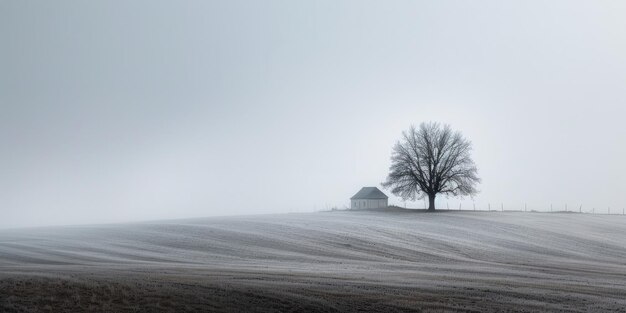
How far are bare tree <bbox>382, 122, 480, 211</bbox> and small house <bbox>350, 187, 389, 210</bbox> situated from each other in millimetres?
15847

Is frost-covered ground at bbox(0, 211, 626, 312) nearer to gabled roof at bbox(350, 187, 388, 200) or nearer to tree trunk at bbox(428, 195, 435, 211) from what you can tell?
tree trunk at bbox(428, 195, 435, 211)

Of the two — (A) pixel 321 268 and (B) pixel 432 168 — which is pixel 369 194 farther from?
(A) pixel 321 268

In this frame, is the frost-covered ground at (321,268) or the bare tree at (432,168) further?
the bare tree at (432,168)

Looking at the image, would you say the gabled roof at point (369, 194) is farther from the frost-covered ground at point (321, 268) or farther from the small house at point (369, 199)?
the frost-covered ground at point (321, 268)

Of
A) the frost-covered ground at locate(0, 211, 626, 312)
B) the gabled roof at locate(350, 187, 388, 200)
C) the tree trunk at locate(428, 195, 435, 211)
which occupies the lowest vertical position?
the frost-covered ground at locate(0, 211, 626, 312)

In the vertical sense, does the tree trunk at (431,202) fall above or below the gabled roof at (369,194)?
below

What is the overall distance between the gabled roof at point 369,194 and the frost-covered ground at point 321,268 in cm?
3285

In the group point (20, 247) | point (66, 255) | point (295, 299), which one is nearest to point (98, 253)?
point (66, 255)

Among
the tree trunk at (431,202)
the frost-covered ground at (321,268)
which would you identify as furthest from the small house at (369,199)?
the frost-covered ground at (321,268)

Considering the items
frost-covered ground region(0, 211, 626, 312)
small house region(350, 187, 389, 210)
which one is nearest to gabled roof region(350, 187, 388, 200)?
small house region(350, 187, 389, 210)

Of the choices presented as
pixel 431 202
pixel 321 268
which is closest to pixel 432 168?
pixel 431 202

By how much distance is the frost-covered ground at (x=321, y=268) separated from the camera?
59.3 ft

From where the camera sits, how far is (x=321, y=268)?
26.2 metres

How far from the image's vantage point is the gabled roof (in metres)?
84.4
